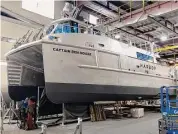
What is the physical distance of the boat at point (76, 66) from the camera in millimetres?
4699

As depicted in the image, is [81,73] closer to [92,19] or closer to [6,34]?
[6,34]

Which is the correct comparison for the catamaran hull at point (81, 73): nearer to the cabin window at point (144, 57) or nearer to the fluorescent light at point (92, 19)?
the cabin window at point (144, 57)

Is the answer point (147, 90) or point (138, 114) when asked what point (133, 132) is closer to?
point (138, 114)

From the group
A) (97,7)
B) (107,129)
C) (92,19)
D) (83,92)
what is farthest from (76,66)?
(92,19)

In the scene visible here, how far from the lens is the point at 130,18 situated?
315 inches

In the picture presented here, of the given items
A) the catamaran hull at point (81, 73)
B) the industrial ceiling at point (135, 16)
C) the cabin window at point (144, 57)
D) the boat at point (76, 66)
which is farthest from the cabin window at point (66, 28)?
the cabin window at point (144, 57)

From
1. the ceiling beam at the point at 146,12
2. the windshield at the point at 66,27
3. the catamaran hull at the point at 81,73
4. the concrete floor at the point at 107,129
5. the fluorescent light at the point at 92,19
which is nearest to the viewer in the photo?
the concrete floor at the point at 107,129

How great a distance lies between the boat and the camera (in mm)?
4699

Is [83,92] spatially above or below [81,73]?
below

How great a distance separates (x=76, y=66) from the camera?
4.96 m

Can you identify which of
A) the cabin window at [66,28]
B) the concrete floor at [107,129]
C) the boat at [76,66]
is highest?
the cabin window at [66,28]

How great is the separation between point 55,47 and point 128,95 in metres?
3.10

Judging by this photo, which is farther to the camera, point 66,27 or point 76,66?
point 66,27

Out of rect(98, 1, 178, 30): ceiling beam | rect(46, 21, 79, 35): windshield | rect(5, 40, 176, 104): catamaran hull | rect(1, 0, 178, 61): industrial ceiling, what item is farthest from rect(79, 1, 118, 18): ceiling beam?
rect(46, 21, 79, 35): windshield
